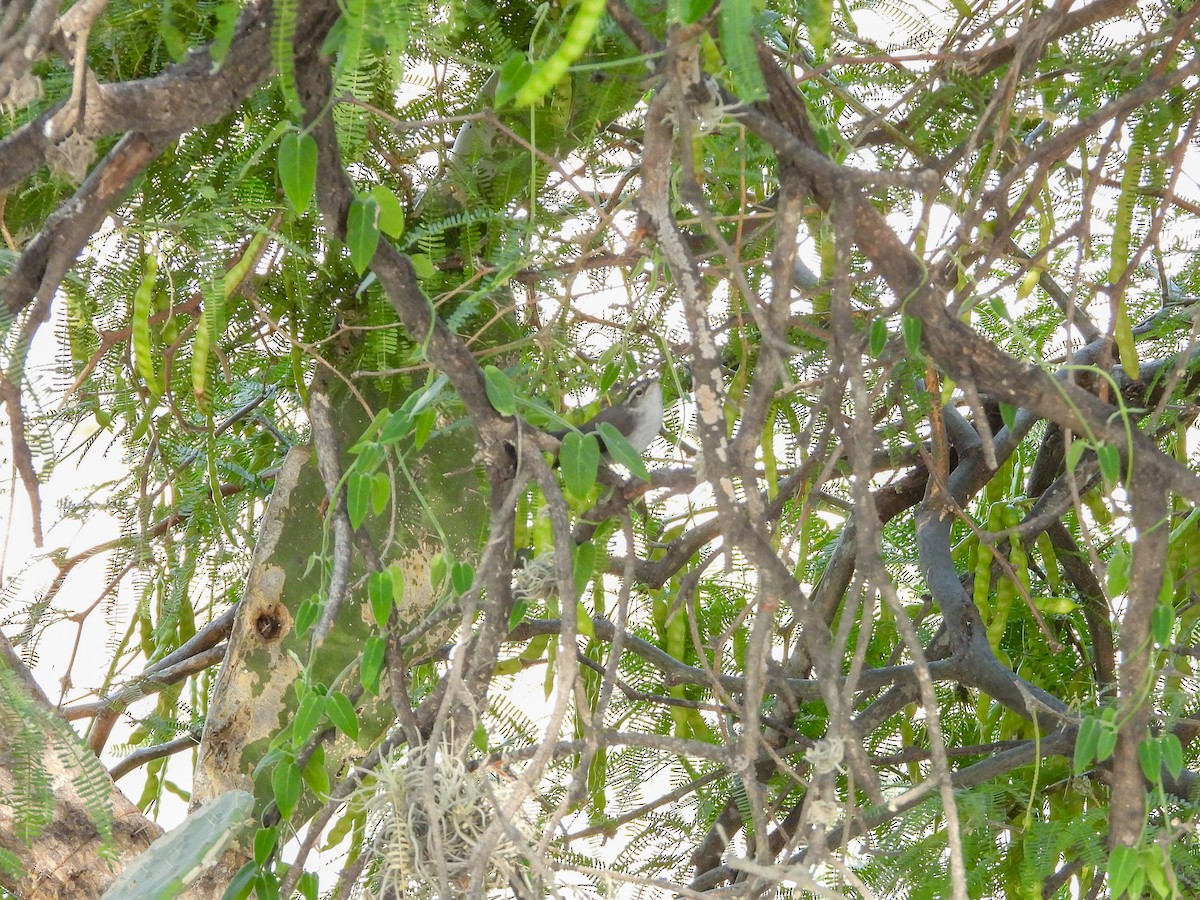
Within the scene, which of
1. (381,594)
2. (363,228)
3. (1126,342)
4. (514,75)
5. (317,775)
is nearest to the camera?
(514,75)

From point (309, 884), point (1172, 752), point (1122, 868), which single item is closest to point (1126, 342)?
point (1172, 752)

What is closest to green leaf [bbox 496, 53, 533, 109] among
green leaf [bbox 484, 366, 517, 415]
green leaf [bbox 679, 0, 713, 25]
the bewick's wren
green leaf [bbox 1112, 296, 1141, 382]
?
green leaf [bbox 679, 0, 713, 25]

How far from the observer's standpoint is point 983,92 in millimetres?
1405

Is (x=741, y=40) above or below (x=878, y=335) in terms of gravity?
above

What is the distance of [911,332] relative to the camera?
977 millimetres

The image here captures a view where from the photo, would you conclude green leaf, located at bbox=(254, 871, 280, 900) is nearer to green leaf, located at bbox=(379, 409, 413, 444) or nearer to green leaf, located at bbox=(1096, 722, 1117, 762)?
green leaf, located at bbox=(379, 409, 413, 444)

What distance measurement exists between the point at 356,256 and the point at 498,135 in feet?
2.29

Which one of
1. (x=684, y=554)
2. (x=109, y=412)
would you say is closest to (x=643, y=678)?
(x=684, y=554)

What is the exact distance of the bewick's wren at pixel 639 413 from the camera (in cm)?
145

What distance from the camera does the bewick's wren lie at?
1451 millimetres

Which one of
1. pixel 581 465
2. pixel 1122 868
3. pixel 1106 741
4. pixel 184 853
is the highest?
pixel 581 465

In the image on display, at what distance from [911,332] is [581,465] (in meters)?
0.31

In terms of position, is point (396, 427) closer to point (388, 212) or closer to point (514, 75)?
point (388, 212)

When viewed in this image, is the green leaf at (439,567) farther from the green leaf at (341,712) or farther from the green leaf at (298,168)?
the green leaf at (298,168)
